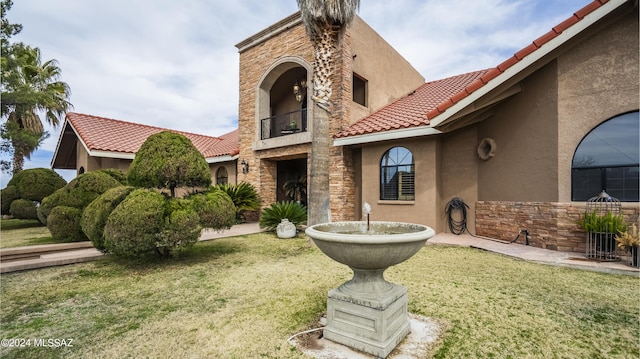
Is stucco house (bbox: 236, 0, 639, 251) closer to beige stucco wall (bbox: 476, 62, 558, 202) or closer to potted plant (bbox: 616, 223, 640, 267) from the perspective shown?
beige stucco wall (bbox: 476, 62, 558, 202)

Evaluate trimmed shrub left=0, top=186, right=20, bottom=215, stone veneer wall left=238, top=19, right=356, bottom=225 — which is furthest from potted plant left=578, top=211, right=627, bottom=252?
trimmed shrub left=0, top=186, right=20, bottom=215

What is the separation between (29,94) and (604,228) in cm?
1901

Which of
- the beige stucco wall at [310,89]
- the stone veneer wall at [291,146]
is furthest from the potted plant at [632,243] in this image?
the stone veneer wall at [291,146]

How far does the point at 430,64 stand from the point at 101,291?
19.1 meters

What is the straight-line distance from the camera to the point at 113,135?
1538cm

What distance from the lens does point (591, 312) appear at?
154 inches

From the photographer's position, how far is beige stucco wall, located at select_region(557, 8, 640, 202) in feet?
21.5

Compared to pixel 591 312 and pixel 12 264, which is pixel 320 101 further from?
pixel 12 264

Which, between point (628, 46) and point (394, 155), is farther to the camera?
point (394, 155)

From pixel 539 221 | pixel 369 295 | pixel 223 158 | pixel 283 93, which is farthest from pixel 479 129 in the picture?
pixel 223 158

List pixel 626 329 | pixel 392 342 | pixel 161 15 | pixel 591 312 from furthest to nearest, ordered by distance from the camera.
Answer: pixel 161 15 → pixel 591 312 → pixel 626 329 → pixel 392 342

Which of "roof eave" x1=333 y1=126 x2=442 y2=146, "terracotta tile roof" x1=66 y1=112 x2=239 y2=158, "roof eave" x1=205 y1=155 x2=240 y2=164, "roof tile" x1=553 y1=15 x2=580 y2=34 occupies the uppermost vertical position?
"roof tile" x1=553 y1=15 x2=580 y2=34

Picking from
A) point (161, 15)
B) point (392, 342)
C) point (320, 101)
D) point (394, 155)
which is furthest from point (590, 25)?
point (161, 15)

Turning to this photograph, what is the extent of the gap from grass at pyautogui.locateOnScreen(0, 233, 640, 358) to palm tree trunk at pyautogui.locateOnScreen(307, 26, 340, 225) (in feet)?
5.80
